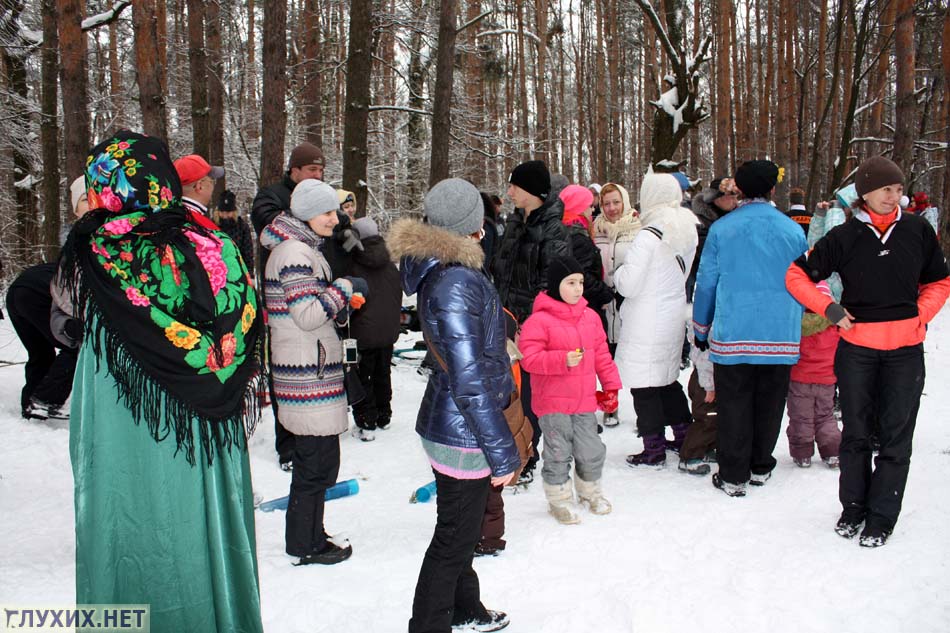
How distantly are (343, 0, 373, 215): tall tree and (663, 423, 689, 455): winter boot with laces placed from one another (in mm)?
5564

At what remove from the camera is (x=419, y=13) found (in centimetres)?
1267

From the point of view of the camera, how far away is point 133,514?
7.75ft

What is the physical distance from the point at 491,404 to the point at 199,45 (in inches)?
447

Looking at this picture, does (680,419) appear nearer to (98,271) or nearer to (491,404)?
(491,404)

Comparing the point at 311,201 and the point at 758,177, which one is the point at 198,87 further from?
the point at 758,177

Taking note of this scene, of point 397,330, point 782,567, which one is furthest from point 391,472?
point 782,567

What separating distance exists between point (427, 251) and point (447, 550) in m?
1.18

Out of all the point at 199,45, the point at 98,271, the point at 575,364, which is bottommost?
the point at 575,364

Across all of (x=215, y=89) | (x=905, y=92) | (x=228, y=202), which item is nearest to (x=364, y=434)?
(x=228, y=202)

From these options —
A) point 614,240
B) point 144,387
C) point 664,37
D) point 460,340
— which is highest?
point 664,37

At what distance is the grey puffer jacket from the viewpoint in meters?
2.62

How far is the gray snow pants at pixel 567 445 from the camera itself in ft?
14.5

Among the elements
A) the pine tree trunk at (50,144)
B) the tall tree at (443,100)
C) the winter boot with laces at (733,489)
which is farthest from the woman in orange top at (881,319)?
the pine tree trunk at (50,144)

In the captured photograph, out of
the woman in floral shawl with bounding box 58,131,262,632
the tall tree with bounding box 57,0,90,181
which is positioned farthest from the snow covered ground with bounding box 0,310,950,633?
the tall tree with bounding box 57,0,90,181
